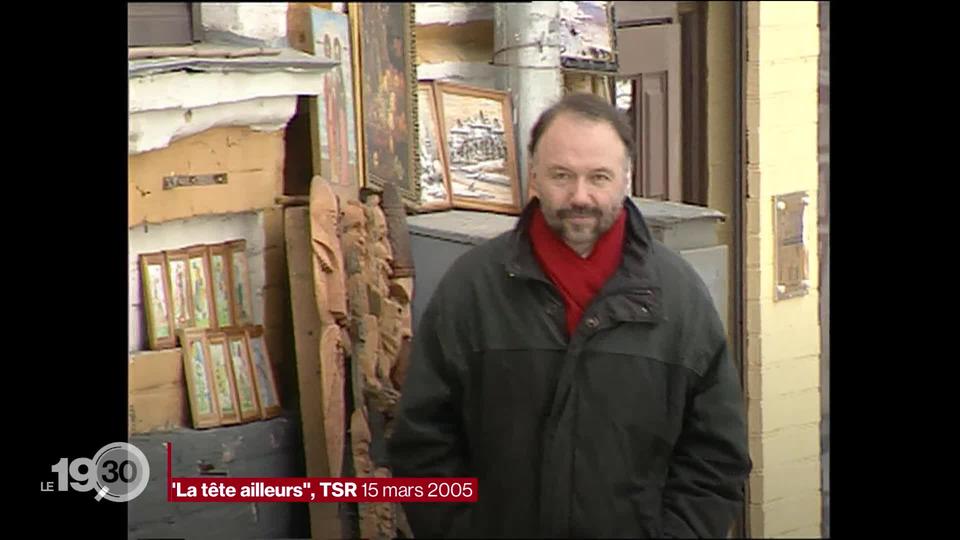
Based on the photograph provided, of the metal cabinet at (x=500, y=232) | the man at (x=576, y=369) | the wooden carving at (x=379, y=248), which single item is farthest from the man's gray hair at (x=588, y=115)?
the wooden carving at (x=379, y=248)

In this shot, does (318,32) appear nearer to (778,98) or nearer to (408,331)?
(408,331)

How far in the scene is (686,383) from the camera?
66.1 inches

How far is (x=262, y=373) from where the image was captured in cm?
179

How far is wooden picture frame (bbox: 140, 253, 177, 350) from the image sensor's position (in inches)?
66.9

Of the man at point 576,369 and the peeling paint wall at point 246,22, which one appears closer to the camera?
the man at point 576,369

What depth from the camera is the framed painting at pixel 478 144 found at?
179 centimetres

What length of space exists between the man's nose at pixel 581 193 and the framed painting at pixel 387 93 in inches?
9.1

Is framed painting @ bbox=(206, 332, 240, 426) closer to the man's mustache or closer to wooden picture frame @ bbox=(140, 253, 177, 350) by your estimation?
wooden picture frame @ bbox=(140, 253, 177, 350)

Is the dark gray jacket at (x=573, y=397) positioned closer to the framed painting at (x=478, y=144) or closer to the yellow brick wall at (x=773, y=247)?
the framed painting at (x=478, y=144)

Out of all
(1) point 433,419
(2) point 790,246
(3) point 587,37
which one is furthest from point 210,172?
(2) point 790,246

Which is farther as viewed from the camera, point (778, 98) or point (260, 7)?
point (778, 98)

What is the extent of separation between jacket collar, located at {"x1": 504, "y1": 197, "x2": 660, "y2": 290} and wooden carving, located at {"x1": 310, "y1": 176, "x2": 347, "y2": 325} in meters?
0.22
